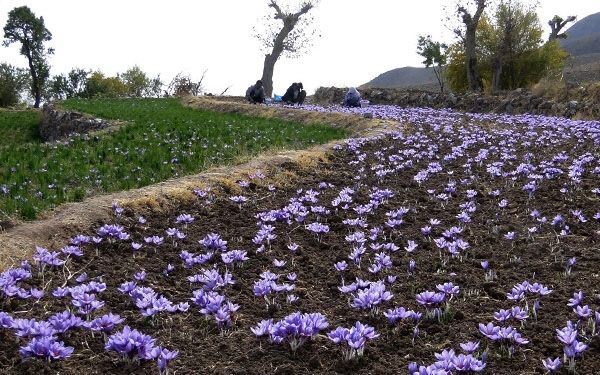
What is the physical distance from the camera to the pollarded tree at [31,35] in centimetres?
5259

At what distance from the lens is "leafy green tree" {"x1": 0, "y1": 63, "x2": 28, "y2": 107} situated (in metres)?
51.2

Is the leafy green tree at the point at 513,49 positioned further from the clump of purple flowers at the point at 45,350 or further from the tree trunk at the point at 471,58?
the clump of purple flowers at the point at 45,350

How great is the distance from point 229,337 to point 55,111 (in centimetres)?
2635

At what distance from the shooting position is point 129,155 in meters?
10.4

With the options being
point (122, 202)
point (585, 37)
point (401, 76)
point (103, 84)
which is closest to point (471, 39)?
point (122, 202)

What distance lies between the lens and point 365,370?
312 centimetres

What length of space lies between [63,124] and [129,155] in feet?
51.9

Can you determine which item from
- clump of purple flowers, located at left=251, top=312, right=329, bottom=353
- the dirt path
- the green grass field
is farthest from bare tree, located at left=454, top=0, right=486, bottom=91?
clump of purple flowers, located at left=251, top=312, right=329, bottom=353

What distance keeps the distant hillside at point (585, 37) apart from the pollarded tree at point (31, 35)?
82085 mm

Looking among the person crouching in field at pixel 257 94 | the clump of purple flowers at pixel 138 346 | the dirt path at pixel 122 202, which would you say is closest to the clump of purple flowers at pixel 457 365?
the clump of purple flowers at pixel 138 346

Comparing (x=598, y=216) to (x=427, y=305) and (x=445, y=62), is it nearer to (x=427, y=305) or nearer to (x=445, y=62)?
(x=427, y=305)

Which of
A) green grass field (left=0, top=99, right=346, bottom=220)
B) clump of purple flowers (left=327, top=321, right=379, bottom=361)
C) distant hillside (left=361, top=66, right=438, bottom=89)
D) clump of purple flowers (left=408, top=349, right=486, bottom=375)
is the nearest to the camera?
clump of purple flowers (left=408, top=349, right=486, bottom=375)

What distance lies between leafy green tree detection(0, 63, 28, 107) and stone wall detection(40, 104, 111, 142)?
25.1m

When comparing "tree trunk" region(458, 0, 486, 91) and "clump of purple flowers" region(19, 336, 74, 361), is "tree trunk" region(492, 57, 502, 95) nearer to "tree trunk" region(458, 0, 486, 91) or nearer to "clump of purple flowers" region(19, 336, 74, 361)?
"tree trunk" region(458, 0, 486, 91)
